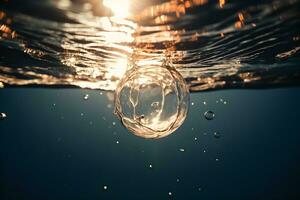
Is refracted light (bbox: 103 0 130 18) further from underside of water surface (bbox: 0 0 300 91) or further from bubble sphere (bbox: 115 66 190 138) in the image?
bubble sphere (bbox: 115 66 190 138)

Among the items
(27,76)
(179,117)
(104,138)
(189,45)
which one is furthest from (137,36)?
(104,138)

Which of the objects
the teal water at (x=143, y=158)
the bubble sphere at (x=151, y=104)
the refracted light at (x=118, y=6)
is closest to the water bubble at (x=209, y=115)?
the bubble sphere at (x=151, y=104)

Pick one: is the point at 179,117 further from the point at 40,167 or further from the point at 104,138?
the point at 40,167

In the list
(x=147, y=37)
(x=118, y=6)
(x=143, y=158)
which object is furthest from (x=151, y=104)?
(x=143, y=158)

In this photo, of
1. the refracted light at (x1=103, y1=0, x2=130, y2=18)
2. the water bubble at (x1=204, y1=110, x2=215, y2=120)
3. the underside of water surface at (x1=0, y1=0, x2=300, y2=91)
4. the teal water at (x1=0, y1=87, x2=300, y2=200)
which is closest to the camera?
the refracted light at (x1=103, y1=0, x2=130, y2=18)

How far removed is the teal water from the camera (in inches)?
2840

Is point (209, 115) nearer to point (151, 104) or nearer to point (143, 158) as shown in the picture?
point (151, 104)

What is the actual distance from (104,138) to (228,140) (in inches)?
1333

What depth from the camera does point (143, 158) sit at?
103625 millimetres

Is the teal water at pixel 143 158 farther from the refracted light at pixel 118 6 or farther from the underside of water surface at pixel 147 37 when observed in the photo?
the refracted light at pixel 118 6

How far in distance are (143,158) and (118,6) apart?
9968 centimetres

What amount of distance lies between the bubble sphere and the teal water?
52493 millimetres

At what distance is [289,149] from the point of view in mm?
93625

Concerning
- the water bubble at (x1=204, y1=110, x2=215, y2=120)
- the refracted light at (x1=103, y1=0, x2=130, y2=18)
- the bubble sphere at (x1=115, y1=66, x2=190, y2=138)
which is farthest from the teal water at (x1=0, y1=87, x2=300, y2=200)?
the bubble sphere at (x1=115, y1=66, x2=190, y2=138)
